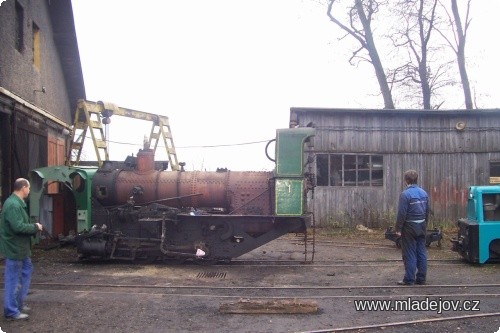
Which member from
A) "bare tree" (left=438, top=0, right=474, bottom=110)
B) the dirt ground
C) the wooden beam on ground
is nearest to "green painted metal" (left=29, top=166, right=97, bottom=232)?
the dirt ground

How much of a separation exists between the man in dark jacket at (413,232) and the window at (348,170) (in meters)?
8.91

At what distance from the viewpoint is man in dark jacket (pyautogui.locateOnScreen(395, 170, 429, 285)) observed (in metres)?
7.88

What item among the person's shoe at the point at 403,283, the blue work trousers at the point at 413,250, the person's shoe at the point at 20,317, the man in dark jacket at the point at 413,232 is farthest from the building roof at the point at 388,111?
the person's shoe at the point at 20,317

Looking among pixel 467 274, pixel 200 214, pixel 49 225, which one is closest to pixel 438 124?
pixel 467 274

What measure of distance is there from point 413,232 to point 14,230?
19.4ft

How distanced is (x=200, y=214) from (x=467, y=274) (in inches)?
206

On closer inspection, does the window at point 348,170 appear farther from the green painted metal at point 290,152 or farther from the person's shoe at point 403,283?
the person's shoe at point 403,283

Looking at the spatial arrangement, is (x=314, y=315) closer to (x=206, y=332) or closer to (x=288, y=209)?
(x=206, y=332)

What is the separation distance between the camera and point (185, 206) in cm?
1045

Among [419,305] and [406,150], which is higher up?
[406,150]

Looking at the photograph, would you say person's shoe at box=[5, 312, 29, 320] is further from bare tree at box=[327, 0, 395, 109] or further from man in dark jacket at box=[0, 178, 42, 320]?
→ bare tree at box=[327, 0, 395, 109]

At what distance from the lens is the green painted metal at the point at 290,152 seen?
9.49 meters

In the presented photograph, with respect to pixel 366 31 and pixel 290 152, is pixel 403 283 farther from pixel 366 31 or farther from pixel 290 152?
pixel 366 31

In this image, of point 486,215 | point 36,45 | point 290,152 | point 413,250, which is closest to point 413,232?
point 413,250
